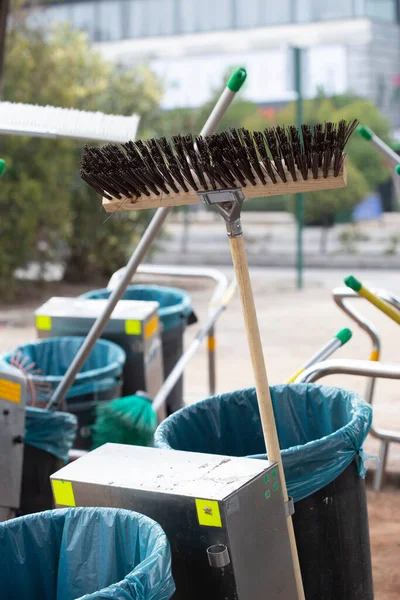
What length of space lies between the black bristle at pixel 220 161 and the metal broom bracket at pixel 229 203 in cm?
2

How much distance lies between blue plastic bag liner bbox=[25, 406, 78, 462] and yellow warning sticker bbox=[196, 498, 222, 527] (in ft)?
4.64

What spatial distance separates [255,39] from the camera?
19.2m

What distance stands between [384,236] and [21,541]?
1084 cm

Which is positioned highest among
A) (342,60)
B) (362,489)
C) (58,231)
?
(342,60)

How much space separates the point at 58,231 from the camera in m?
9.59

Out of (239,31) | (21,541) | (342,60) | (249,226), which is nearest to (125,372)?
(21,541)

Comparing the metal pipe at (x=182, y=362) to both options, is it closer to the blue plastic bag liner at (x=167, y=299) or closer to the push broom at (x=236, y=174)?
the blue plastic bag liner at (x=167, y=299)

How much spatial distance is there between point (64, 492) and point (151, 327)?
220 centimetres

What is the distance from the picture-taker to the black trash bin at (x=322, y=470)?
2465mm

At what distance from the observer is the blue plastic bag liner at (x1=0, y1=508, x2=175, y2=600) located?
6.89 ft

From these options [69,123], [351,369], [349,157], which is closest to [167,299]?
[69,123]

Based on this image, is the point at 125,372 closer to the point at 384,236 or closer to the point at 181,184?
the point at 181,184

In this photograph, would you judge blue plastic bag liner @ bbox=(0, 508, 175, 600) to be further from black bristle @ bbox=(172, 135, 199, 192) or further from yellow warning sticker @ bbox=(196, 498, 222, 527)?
black bristle @ bbox=(172, 135, 199, 192)

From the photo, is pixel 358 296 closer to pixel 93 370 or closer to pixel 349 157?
pixel 93 370
